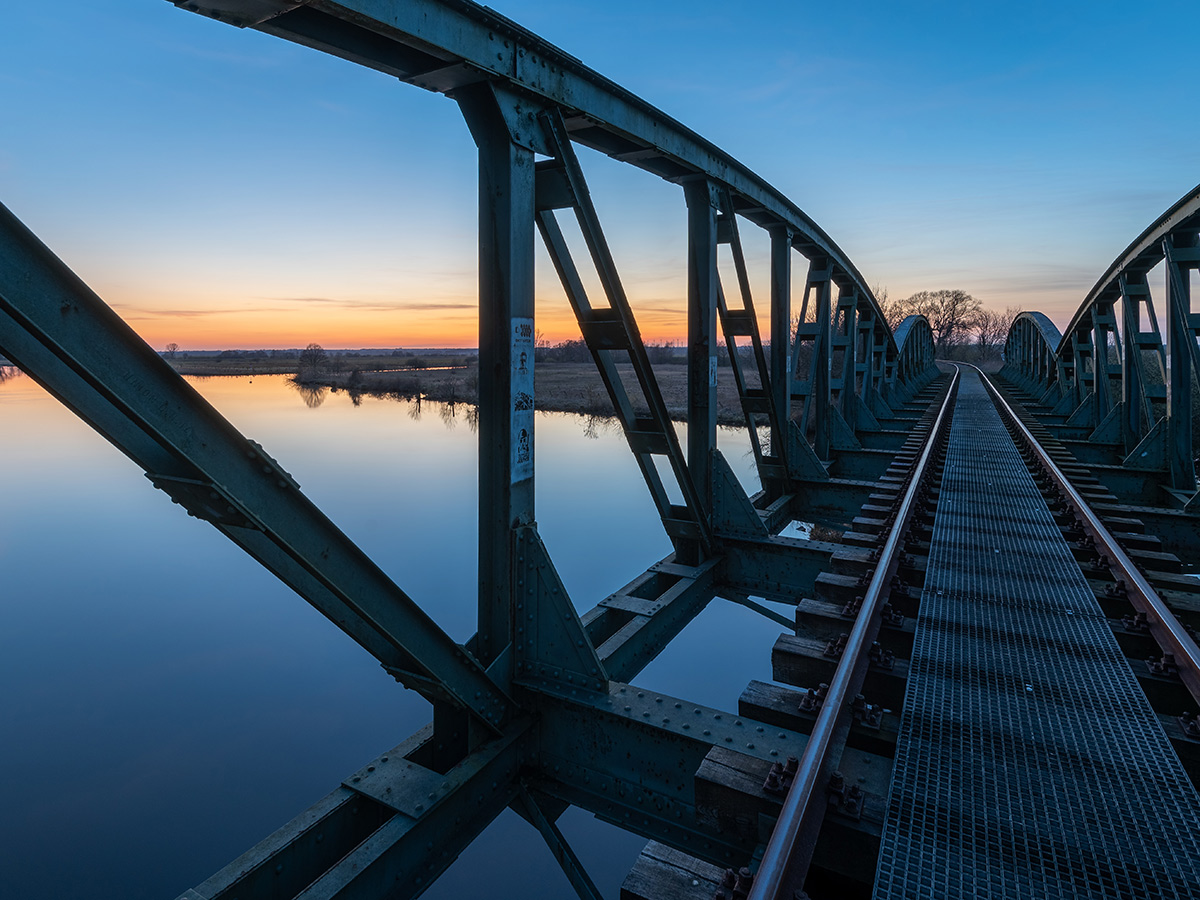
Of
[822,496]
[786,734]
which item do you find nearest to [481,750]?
[786,734]

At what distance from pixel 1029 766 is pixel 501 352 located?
10.0ft

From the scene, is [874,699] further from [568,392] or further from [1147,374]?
[568,392]

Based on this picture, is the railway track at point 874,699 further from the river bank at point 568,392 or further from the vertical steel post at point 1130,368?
the river bank at point 568,392

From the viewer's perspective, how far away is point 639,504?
21078 millimetres

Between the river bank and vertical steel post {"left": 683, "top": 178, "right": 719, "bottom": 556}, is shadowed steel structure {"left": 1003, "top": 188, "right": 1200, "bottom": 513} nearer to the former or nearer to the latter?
vertical steel post {"left": 683, "top": 178, "right": 719, "bottom": 556}

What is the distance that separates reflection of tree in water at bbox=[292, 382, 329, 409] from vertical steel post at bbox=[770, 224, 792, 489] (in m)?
46.2

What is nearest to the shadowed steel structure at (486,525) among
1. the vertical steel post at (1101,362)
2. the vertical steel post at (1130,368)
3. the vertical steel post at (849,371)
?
the vertical steel post at (849,371)

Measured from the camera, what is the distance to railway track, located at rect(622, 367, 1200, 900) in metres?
2.16

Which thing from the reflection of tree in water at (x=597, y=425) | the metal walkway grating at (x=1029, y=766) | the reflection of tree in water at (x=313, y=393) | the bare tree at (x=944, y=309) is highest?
the bare tree at (x=944, y=309)

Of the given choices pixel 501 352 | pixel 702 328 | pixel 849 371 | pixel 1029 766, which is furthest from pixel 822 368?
pixel 1029 766

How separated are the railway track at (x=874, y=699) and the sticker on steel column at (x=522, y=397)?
67.8 inches

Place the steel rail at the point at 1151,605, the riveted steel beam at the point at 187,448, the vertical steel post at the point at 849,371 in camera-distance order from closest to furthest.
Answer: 1. the riveted steel beam at the point at 187,448
2. the steel rail at the point at 1151,605
3. the vertical steel post at the point at 849,371

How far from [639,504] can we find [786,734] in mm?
18185

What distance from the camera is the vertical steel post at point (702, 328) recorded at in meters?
5.96
